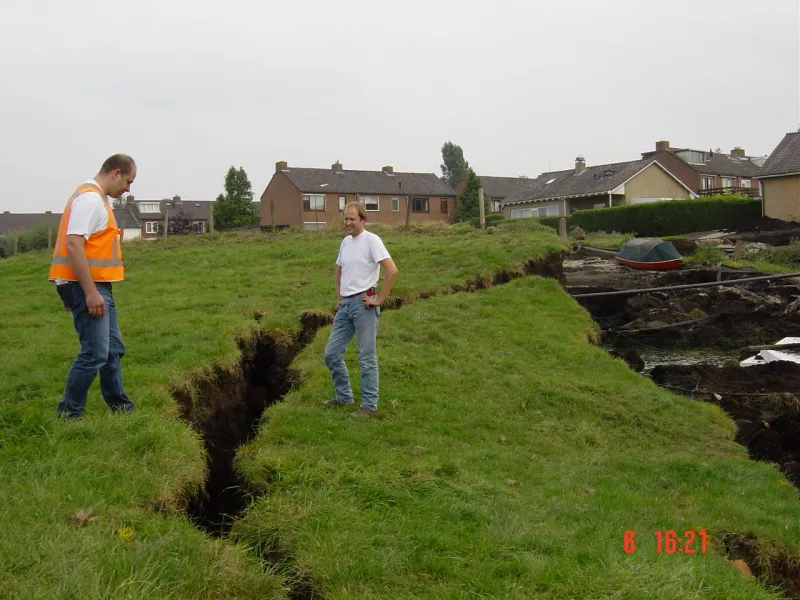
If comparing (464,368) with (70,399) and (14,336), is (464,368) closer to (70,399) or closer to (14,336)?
(70,399)

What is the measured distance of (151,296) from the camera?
43.0ft

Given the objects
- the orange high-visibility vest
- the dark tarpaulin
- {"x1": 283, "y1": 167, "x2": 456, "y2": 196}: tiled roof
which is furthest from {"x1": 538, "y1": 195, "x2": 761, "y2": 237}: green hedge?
the orange high-visibility vest

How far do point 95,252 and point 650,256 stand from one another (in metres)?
23.1

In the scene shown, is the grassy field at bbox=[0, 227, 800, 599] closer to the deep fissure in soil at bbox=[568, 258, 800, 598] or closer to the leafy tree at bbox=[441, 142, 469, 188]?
the deep fissure in soil at bbox=[568, 258, 800, 598]

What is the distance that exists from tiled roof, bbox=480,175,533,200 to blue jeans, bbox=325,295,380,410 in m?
65.6

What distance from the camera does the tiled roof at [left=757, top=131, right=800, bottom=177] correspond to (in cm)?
3839

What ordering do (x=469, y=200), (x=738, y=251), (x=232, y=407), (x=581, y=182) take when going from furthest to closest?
1. (x=469, y=200)
2. (x=581, y=182)
3. (x=738, y=251)
4. (x=232, y=407)

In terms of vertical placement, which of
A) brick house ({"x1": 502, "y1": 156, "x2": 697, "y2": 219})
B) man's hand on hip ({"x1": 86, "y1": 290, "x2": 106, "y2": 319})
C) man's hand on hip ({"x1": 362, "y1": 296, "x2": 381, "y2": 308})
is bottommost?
man's hand on hip ({"x1": 362, "y1": 296, "x2": 381, "y2": 308})

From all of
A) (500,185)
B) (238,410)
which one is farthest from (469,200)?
(238,410)

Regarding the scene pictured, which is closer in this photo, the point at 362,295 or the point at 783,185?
the point at 362,295

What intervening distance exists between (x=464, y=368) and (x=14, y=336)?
6485 millimetres

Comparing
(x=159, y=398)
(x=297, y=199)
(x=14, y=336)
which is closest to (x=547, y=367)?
(x=159, y=398)

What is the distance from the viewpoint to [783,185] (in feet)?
127
